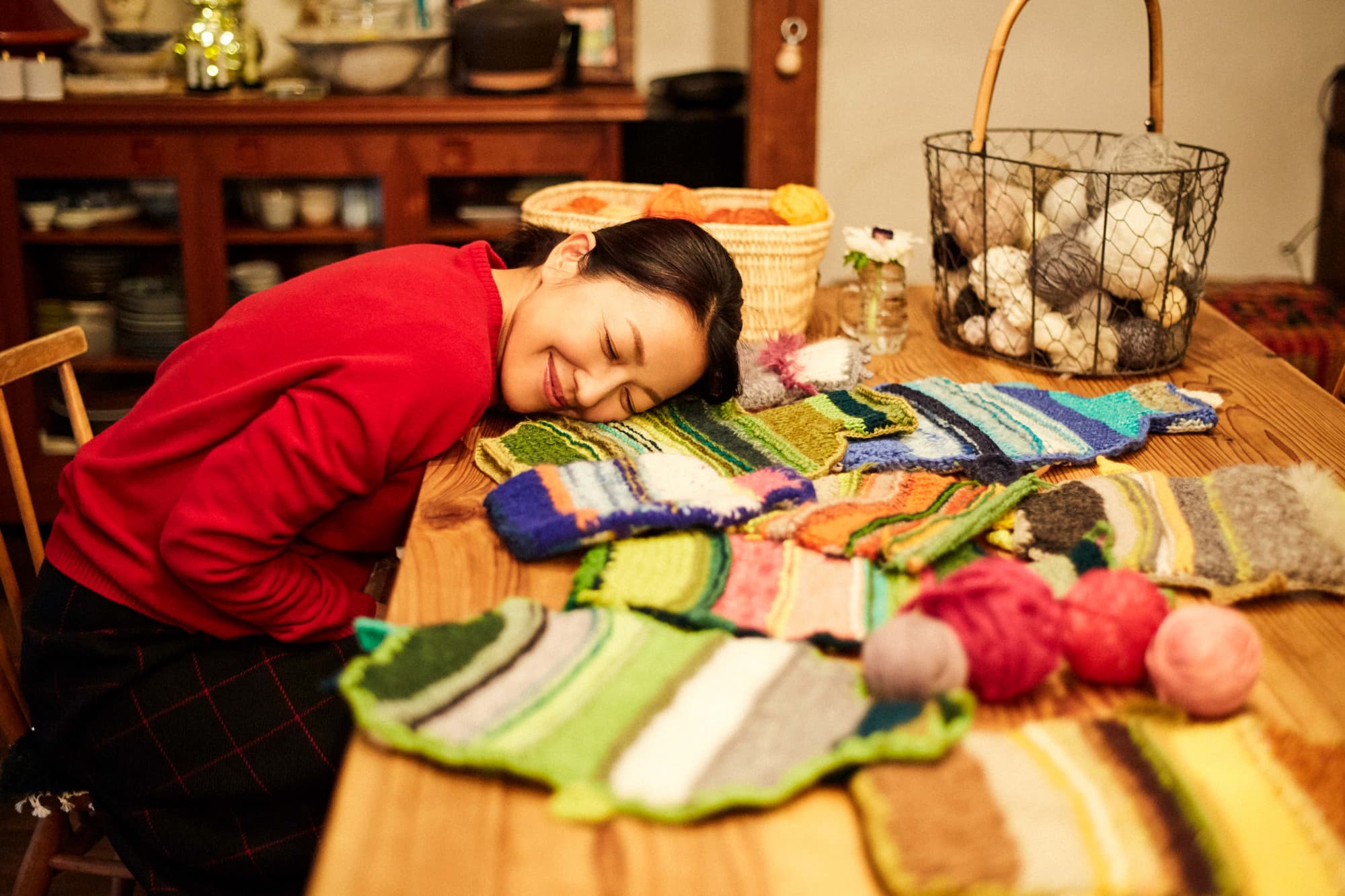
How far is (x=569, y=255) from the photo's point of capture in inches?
52.3

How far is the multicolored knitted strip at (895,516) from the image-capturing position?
929 mm

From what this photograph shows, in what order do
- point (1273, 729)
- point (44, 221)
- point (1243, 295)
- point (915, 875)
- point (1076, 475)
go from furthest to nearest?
1. point (1243, 295)
2. point (44, 221)
3. point (1076, 475)
4. point (1273, 729)
5. point (915, 875)

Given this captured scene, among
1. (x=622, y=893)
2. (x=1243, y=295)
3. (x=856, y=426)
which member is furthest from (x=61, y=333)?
(x=1243, y=295)

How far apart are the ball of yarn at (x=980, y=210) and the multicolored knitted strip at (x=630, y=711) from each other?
88cm

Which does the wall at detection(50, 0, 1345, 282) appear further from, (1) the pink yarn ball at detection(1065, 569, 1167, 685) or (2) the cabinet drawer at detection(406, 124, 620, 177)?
(1) the pink yarn ball at detection(1065, 569, 1167, 685)

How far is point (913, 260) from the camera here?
3105 mm

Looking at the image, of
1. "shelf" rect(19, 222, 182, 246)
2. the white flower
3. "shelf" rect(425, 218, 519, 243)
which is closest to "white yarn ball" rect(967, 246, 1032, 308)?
the white flower

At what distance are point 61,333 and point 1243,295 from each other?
2687 mm

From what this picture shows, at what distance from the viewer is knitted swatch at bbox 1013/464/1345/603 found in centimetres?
91

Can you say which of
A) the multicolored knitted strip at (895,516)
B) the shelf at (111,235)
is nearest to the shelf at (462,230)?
the shelf at (111,235)

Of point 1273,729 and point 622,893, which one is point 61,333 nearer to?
point 622,893

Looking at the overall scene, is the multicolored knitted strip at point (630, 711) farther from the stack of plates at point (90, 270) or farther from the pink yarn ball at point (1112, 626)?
the stack of plates at point (90, 270)

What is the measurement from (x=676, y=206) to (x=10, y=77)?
1850mm

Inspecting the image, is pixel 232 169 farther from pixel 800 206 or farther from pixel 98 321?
pixel 800 206
